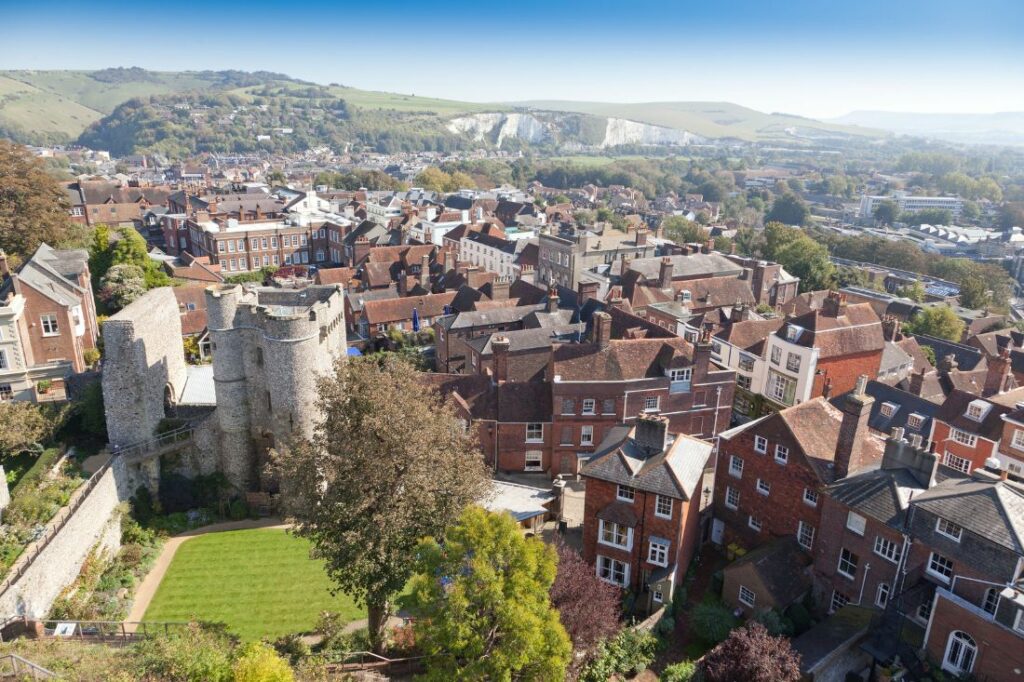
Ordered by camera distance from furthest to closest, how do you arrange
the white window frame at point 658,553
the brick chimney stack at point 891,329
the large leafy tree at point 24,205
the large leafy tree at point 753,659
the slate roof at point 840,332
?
the brick chimney stack at point 891,329 → the large leafy tree at point 24,205 → the slate roof at point 840,332 → the white window frame at point 658,553 → the large leafy tree at point 753,659

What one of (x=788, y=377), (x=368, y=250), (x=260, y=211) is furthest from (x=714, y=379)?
(x=260, y=211)

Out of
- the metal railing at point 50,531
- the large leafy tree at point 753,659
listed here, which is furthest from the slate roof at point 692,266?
the metal railing at point 50,531

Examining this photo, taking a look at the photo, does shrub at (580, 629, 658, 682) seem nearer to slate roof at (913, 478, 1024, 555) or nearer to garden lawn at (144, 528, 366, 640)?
garden lawn at (144, 528, 366, 640)

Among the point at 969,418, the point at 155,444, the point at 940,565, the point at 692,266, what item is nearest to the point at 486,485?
the point at 940,565

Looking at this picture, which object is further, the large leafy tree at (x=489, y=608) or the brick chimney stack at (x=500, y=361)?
the brick chimney stack at (x=500, y=361)

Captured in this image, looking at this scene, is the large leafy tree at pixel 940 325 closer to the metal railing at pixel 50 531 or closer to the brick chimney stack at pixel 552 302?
the brick chimney stack at pixel 552 302

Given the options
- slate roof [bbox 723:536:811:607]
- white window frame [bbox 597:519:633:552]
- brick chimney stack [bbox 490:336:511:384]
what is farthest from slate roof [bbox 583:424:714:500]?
→ brick chimney stack [bbox 490:336:511:384]

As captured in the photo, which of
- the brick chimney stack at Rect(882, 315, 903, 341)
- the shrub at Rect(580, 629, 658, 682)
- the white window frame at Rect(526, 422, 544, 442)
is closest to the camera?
the shrub at Rect(580, 629, 658, 682)
